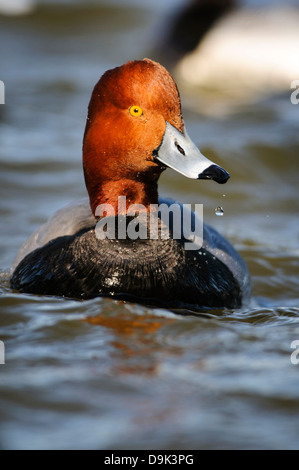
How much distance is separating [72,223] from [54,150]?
3.60 m

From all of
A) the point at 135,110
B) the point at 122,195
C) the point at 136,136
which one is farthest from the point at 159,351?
the point at 135,110

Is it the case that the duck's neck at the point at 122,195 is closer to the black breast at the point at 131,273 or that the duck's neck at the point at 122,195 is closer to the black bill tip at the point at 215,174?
the black breast at the point at 131,273

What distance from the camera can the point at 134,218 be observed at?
448 centimetres

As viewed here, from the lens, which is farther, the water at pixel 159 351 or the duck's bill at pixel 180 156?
the duck's bill at pixel 180 156

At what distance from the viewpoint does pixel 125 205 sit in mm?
4500

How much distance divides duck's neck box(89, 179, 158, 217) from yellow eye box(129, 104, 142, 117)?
39 cm

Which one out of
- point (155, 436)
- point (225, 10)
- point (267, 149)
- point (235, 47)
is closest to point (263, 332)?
point (155, 436)

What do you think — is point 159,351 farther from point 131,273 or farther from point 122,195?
point 122,195

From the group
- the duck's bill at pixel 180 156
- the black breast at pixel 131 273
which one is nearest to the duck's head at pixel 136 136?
the duck's bill at pixel 180 156

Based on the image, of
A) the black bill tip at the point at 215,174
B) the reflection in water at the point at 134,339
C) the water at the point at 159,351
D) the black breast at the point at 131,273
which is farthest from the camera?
the black breast at the point at 131,273

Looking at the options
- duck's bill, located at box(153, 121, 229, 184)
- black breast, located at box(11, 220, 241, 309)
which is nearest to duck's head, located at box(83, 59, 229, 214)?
duck's bill, located at box(153, 121, 229, 184)

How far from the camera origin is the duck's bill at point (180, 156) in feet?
13.7
